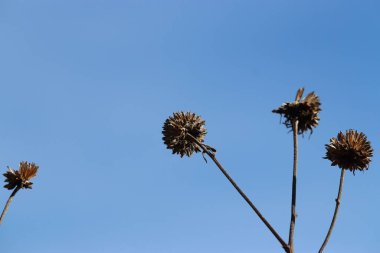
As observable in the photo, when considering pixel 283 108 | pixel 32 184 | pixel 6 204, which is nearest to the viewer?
pixel 283 108

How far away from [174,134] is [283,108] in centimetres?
241

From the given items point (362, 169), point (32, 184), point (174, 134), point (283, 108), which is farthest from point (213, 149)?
point (32, 184)

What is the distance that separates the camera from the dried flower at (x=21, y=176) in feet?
32.2

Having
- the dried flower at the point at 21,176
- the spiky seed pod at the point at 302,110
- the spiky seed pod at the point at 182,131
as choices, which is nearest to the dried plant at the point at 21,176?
the dried flower at the point at 21,176

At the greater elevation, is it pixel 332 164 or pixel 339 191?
pixel 332 164

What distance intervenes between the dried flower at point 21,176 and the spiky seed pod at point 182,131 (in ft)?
10.1

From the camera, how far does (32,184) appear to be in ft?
32.6

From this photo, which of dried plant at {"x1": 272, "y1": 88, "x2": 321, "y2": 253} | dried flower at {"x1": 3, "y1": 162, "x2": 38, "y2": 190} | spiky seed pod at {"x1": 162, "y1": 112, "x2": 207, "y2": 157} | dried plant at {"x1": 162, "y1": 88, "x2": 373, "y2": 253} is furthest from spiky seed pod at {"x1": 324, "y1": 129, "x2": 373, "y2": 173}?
dried flower at {"x1": 3, "y1": 162, "x2": 38, "y2": 190}

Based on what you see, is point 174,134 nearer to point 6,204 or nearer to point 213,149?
point 213,149

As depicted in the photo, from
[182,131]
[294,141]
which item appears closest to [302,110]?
[294,141]

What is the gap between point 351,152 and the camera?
7.69 metres

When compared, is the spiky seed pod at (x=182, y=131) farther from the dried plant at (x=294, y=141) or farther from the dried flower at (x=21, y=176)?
the dried flower at (x=21, y=176)

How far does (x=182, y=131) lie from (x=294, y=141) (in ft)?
10.1

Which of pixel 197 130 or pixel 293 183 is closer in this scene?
pixel 293 183
